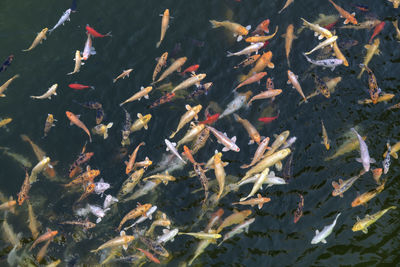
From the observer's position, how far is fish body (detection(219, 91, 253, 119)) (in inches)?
293

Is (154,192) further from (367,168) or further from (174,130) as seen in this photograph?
(367,168)

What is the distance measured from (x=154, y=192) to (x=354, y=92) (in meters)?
3.96

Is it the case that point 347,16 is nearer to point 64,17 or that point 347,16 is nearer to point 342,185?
point 342,185

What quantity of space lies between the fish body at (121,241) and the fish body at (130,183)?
2.31 ft

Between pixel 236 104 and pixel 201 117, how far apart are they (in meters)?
0.67

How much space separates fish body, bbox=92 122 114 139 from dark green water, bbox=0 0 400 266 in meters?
0.12

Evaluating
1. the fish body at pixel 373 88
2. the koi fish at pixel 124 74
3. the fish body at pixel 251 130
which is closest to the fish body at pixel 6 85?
the koi fish at pixel 124 74

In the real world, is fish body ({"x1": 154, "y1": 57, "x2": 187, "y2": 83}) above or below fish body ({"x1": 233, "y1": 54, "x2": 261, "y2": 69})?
above

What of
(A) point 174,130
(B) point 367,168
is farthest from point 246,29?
(B) point 367,168

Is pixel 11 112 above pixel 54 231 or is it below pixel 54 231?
above

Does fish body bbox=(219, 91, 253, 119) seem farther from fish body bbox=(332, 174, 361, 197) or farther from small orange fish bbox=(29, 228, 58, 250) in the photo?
small orange fish bbox=(29, 228, 58, 250)

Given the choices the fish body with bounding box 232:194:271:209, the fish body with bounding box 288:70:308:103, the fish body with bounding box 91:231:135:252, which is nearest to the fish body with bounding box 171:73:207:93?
the fish body with bounding box 288:70:308:103

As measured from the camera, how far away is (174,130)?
7469 millimetres

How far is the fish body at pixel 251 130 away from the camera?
281 inches
